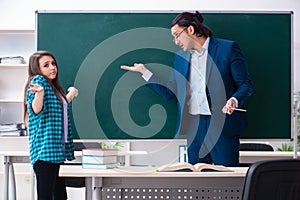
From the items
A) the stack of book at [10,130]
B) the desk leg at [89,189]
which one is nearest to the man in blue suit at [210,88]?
the desk leg at [89,189]

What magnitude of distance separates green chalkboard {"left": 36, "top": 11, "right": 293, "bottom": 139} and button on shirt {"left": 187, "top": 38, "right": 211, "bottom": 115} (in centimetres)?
23

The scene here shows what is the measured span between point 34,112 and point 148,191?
86 cm

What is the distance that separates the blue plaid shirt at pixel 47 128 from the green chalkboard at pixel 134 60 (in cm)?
58

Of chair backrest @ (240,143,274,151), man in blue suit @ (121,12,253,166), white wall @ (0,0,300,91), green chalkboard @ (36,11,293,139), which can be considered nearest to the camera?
man in blue suit @ (121,12,253,166)

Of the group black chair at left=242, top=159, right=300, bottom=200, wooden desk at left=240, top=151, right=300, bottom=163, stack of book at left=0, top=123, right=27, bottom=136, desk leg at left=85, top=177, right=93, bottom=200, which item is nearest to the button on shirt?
desk leg at left=85, top=177, right=93, bottom=200

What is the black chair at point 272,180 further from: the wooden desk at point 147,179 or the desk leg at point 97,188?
the desk leg at point 97,188

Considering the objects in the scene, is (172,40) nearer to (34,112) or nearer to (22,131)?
(34,112)

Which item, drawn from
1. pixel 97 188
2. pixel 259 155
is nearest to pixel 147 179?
pixel 97 188

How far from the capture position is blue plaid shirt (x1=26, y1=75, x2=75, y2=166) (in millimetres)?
3664

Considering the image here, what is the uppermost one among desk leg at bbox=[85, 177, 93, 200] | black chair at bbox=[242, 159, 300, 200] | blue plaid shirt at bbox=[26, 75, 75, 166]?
blue plaid shirt at bbox=[26, 75, 75, 166]

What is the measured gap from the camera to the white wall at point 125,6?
663 centimetres

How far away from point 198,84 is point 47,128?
43.6 inches

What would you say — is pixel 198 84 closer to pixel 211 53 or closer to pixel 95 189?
pixel 211 53

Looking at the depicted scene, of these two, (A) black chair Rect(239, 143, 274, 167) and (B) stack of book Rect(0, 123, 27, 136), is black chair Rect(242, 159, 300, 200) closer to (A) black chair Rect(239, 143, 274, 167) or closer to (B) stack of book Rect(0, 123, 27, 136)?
(A) black chair Rect(239, 143, 274, 167)
